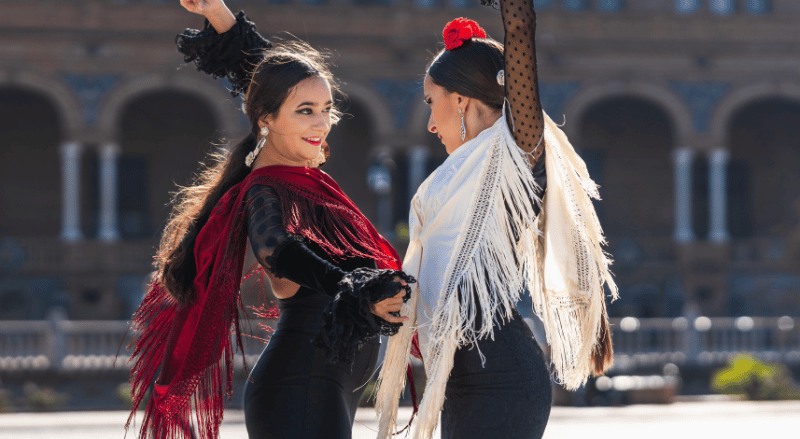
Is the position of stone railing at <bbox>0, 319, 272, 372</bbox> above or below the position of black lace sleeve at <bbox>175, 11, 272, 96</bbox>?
below

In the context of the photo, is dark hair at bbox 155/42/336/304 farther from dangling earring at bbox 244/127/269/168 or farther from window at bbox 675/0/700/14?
window at bbox 675/0/700/14

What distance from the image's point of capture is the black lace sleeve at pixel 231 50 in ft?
14.5

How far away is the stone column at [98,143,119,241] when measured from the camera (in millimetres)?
29422

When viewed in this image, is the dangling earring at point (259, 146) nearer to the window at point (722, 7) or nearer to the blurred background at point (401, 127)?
the blurred background at point (401, 127)

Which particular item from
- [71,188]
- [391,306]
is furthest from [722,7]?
[391,306]

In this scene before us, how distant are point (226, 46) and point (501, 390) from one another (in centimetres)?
145

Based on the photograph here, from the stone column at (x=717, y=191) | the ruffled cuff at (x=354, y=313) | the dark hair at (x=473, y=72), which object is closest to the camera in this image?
the ruffled cuff at (x=354, y=313)

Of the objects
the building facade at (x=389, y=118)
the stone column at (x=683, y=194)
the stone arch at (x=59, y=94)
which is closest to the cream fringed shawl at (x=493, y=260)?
the building facade at (x=389, y=118)

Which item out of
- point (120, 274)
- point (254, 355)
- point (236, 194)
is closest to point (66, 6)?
point (120, 274)

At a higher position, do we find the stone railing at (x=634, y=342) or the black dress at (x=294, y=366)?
the black dress at (x=294, y=366)

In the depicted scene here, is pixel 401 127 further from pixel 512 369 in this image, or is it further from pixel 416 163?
pixel 512 369

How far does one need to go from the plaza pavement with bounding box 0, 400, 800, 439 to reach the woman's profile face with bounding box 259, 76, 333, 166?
7868mm

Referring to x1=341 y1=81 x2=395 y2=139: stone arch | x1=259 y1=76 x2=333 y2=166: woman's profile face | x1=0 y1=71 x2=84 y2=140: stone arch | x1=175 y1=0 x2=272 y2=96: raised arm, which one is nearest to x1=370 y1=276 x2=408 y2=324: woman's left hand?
x1=259 y1=76 x2=333 y2=166: woman's profile face

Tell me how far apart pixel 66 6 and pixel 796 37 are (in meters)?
14.8
